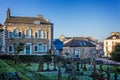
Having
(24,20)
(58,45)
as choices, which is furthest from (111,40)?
(24,20)

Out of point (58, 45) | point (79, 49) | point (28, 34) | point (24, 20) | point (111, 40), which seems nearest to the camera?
point (28, 34)

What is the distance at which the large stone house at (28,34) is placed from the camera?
54750 millimetres

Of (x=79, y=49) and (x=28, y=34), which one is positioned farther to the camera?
(x=79, y=49)

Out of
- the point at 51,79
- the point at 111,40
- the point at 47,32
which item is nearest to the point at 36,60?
the point at 47,32

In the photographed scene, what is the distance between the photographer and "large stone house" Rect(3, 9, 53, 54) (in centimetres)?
5475

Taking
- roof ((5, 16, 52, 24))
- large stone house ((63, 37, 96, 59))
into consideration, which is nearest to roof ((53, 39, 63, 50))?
large stone house ((63, 37, 96, 59))

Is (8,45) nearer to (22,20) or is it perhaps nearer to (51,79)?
(22,20)

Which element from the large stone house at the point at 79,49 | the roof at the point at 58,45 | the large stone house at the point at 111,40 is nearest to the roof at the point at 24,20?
the large stone house at the point at 79,49

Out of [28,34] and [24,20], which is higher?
[24,20]

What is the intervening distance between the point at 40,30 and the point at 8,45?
7.41 meters

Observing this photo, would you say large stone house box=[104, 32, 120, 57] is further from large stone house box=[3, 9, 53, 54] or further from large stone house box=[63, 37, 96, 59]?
large stone house box=[3, 9, 53, 54]

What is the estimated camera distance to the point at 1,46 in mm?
54281

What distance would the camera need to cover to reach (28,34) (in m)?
56.0

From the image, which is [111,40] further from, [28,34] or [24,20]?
[24,20]
